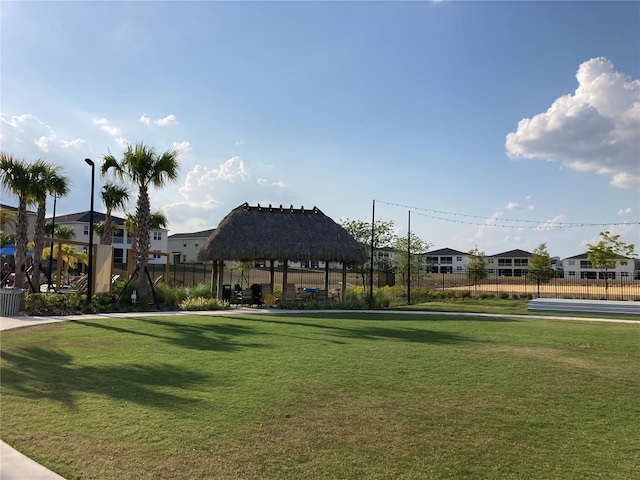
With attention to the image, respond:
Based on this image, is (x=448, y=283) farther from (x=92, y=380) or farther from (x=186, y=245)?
(x=92, y=380)

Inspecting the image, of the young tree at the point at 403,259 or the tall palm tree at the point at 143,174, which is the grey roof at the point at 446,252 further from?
the tall palm tree at the point at 143,174

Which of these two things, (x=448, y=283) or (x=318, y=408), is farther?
(x=448, y=283)

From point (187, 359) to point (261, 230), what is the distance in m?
14.7

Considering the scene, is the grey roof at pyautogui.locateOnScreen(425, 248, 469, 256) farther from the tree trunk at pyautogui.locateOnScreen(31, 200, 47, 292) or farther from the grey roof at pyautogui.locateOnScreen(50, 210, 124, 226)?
the tree trunk at pyautogui.locateOnScreen(31, 200, 47, 292)

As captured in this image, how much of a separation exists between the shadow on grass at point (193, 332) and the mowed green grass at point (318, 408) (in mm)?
117

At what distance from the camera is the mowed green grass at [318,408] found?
4414mm

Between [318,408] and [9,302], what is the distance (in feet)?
Result: 46.9

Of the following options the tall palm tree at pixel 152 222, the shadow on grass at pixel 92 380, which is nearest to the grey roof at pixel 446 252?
the tall palm tree at pixel 152 222

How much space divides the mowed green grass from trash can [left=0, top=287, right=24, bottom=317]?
5.12 metres

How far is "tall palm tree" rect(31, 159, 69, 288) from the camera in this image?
63.8 ft

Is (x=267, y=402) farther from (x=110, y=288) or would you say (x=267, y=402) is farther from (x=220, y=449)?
(x=110, y=288)

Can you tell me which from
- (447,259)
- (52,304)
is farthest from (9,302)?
(447,259)

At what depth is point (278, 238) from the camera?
2322 cm

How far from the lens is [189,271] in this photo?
3900 centimetres
